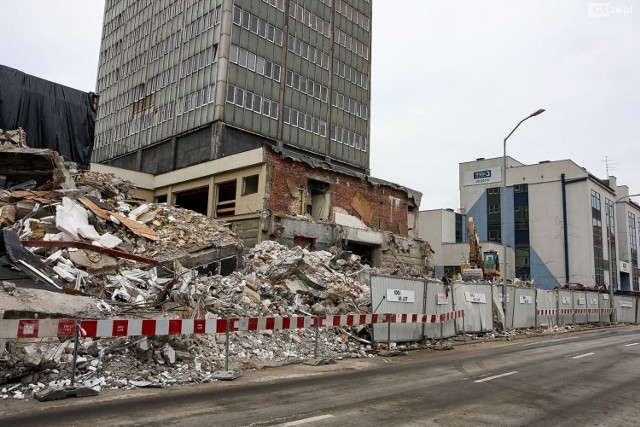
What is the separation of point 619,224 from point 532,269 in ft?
77.9

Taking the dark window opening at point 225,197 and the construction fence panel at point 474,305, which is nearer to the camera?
the construction fence panel at point 474,305

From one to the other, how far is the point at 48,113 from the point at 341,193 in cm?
2087

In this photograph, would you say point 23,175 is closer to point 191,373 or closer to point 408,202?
point 191,373

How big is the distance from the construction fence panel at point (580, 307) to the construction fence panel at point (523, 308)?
22.0 ft

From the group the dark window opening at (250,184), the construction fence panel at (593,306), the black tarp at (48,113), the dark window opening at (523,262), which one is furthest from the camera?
the dark window opening at (523,262)

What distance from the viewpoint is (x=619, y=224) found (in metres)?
80.0

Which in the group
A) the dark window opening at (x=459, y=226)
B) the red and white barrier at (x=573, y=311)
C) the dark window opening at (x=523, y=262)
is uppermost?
the dark window opening at (x=459, y=226)

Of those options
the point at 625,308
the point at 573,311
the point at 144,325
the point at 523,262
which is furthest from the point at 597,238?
the point at 144,325

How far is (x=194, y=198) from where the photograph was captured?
41.0 metres

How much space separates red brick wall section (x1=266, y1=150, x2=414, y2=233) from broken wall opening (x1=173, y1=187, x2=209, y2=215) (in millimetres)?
7906

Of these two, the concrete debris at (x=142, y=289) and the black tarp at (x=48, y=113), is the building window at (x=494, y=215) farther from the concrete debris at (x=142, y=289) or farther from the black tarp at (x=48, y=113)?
the black tarp at (x=48, y=113)

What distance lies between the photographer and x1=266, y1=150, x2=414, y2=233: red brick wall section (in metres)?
31.8

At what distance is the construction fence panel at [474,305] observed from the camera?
19.2m

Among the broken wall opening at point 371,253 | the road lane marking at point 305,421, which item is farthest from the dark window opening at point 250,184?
the road lane marking at point 305,421
